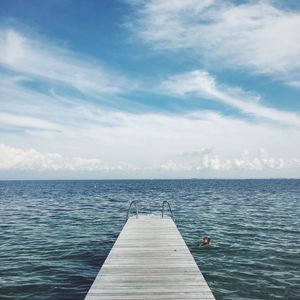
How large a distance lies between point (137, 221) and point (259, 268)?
946cm

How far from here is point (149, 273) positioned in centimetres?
1209

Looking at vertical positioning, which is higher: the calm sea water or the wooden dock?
the wooden dock

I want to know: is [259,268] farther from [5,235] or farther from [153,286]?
[5,235]

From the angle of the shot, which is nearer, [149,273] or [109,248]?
[149,273]

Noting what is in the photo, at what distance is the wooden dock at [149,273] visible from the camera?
10172mm

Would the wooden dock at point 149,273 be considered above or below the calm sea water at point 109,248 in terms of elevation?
above

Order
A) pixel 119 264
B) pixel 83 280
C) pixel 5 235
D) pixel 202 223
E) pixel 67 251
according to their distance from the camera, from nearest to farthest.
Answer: pixel 119 264, pixel 83 280, pixel 67 251, pixel 5 235, pixel 202 223

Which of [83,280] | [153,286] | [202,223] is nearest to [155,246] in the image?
[83,280]

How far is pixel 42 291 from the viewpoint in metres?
14.8

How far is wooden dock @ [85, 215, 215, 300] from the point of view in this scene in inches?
400

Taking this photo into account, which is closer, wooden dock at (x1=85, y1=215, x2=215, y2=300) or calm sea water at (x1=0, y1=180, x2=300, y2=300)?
wooden dock at (x1=85, y1=215, x2=215, y2=300)

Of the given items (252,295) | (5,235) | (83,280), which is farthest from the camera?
(5,235)

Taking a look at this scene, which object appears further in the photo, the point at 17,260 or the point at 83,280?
the point at 17,260

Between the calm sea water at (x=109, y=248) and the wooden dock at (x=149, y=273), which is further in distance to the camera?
the calm sea water at (x=109, y=248)
